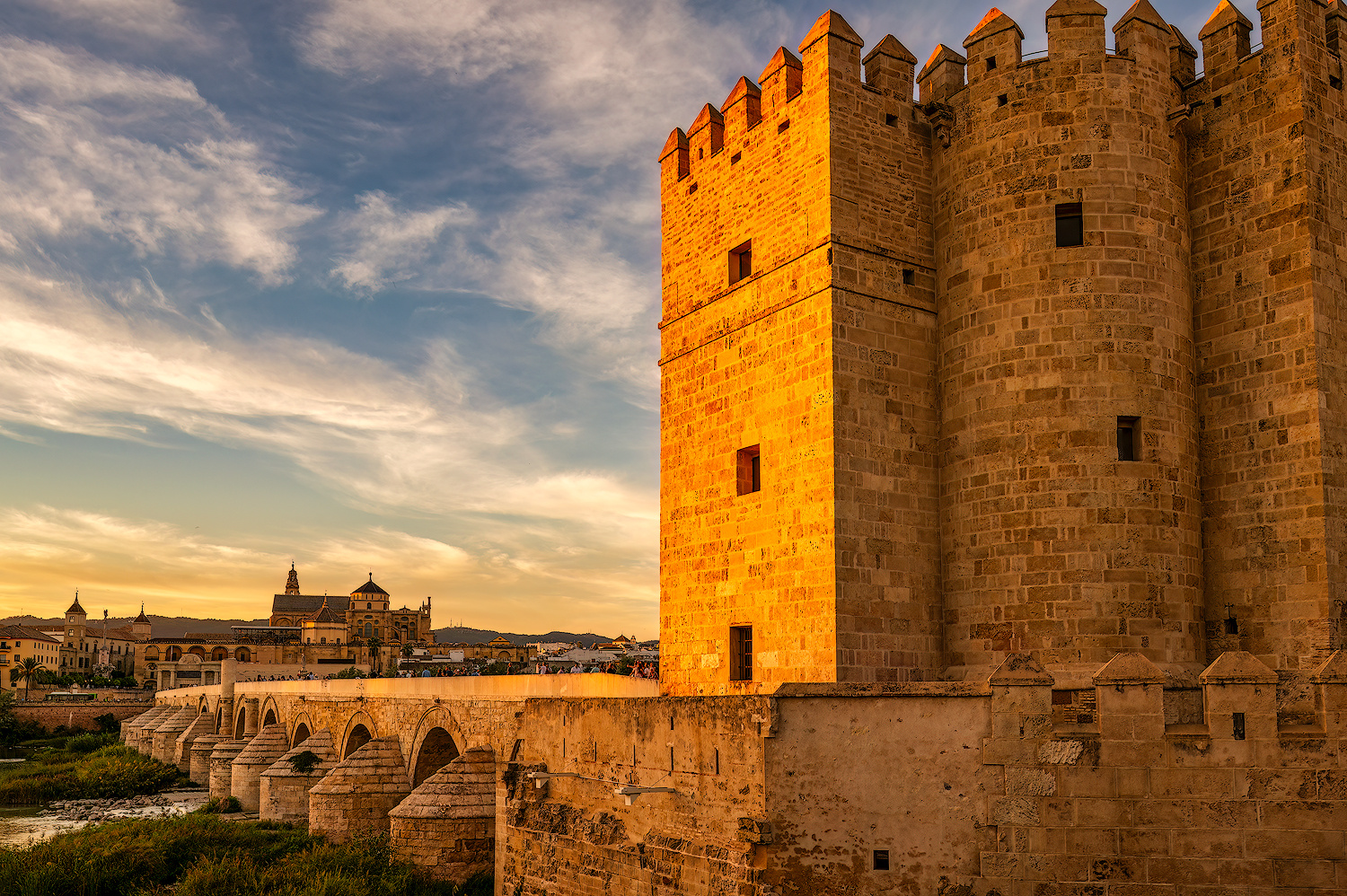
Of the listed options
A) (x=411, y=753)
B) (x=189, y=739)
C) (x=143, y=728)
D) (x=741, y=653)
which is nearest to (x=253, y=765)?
(x=411, y=753)

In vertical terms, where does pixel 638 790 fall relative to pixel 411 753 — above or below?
above

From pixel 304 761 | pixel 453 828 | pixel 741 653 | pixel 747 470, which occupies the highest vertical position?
pixel 747 470

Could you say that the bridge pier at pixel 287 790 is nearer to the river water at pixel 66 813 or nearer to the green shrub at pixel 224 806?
the green shrub at pixel 224 806

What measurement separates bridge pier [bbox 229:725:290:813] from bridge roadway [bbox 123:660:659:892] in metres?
0.04

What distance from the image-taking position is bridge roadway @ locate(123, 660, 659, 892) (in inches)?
687

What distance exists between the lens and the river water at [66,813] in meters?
31.9

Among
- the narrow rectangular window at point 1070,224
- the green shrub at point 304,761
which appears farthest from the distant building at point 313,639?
the narrow rectangular window at point 1070,224

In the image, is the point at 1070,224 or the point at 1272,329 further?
the point at 1070,224

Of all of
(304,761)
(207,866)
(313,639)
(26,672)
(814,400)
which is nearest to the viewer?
(814,400)

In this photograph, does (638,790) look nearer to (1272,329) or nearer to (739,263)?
(739,263)

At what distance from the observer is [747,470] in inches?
585

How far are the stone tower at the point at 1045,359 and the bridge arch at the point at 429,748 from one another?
31.5 feet

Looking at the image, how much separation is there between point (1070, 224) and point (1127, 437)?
105 inches

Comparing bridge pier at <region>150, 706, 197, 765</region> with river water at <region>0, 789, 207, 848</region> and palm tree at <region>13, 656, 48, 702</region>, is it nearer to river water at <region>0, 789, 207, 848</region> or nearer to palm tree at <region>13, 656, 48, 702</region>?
river water at <region>0, 789, 207, 848</region>
